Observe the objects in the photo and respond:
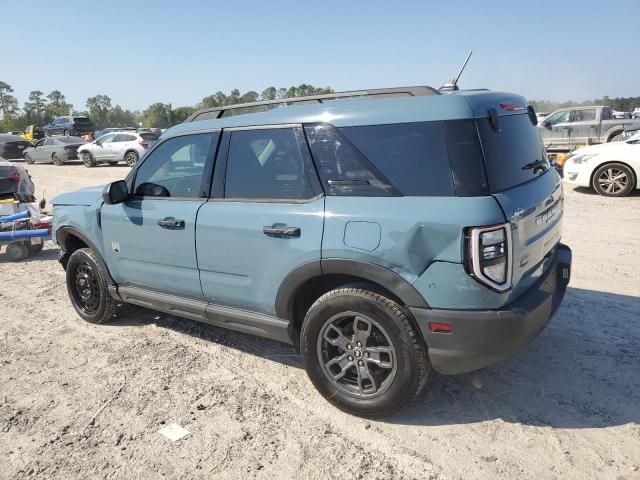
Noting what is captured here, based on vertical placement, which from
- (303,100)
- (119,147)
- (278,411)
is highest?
(303,100)

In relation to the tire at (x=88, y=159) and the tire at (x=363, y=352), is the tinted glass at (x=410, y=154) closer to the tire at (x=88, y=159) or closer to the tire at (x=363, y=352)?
the tire at (x=363, y=352)

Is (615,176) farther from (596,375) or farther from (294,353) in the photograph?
(294,353)

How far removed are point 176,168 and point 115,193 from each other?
549 millimetres

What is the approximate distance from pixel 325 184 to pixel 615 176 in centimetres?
915

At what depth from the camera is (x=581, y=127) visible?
17688 millimetres

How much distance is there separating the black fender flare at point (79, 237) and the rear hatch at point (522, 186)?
132 inches

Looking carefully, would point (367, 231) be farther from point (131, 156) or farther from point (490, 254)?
point (131, 156)

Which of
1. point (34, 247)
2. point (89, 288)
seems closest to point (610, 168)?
point (89, 288)

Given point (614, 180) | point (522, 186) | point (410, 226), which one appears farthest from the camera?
point (614, 180)

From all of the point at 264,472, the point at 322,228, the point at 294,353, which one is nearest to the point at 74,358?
the point at 294,353

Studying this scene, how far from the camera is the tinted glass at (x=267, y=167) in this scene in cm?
317

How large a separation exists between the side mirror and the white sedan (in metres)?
9.49

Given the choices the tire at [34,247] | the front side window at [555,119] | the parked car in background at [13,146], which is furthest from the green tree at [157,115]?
the tire at [34,247]

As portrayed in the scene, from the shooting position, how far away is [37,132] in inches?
1629
